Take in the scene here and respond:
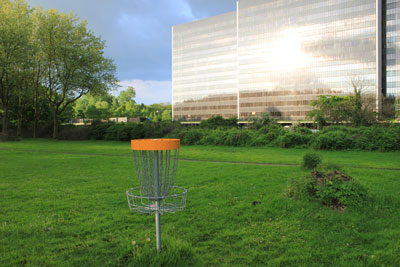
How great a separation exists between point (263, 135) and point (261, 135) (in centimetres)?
21

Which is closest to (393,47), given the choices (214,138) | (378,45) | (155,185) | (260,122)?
(378,45)

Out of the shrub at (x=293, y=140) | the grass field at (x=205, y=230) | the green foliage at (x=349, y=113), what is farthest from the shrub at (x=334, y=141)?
the grass field at (x=205, y=230)

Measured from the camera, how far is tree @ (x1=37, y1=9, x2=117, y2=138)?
3372 centimetres

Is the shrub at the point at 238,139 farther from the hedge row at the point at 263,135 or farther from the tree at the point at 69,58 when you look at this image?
the tree at the point at 69,58

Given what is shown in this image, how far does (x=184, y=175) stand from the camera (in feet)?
31.2

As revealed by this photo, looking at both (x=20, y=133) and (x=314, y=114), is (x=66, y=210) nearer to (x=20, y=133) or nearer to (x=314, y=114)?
(x=314, y=114)

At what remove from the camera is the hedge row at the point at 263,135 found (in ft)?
59.5

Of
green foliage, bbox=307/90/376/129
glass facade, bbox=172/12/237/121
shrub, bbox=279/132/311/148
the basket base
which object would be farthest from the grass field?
glass facade, bbox=172/12/237/121

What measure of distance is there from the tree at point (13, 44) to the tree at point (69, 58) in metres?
2.32

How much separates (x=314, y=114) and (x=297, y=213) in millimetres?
28597

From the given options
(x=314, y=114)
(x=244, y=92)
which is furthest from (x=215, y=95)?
(x=314, y=114)

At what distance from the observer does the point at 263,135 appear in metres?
22.8

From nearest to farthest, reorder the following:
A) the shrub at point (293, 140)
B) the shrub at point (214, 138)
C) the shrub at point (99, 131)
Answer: the shrub at point (293, 140) < the shrub at point (214, 138) < the shrub at point (99, 131)

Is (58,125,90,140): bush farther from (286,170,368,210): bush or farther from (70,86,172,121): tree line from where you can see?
(286,170,368,210): bush
